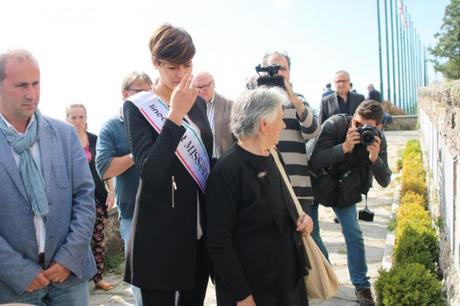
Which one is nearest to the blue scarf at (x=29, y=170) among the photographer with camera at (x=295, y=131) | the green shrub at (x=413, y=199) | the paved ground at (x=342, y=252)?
the photographer with camera at (x=295, y=131)

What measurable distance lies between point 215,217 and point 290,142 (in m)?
1.52

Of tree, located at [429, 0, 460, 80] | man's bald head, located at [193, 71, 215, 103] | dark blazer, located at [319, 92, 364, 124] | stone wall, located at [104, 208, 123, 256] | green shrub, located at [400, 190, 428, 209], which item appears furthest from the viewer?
tree, located at [429, 0, 460, 80]

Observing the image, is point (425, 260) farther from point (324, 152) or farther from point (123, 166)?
point (123, 166)

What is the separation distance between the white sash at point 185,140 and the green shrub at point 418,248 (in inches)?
90.8

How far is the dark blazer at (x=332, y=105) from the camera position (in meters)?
5.88

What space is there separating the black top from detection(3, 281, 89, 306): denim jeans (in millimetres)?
622

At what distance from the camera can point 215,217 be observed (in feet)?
7.33

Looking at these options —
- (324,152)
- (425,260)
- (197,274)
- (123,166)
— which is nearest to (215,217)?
(197,274)

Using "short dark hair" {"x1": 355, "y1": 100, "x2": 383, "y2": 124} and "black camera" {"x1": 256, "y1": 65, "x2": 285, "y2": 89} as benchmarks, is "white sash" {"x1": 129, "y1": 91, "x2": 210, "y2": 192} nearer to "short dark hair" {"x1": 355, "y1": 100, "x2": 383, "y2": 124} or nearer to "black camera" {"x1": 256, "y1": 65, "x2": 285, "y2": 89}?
"black camera" {"x1": 256, "y1": 65, "x2": 285, "y2": 89}

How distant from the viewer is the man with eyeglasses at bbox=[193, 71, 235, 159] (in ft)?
10.6

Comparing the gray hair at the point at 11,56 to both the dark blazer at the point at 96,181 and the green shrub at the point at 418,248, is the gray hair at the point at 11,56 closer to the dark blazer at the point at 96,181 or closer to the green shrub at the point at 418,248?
the dark blazer at the point at 96,181

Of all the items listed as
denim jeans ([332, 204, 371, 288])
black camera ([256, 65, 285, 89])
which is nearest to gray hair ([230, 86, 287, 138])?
black camera ([256, 65, 285, 89])

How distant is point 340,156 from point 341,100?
2.52 m

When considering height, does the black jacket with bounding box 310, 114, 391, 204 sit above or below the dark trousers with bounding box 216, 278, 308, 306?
above
